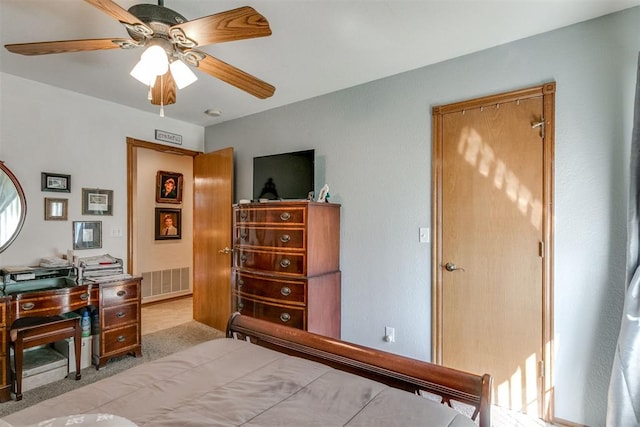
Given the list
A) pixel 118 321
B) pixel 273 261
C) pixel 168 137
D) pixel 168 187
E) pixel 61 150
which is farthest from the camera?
pixel 168 187

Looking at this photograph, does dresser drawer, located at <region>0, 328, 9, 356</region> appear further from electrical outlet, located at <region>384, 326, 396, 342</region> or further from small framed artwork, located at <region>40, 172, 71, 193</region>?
electrical outlet, located at <region>384, 326, 396, 342</region>

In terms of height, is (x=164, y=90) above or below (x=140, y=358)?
above

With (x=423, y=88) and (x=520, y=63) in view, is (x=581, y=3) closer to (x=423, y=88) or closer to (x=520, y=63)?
(x=520, y=63)

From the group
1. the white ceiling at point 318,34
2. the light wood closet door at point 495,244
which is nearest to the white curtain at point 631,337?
the light wood closet door at point 495,244

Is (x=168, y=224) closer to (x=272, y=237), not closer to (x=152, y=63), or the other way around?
(x=272, y=237)

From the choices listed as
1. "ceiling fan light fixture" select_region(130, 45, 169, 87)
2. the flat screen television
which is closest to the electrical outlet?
the flat screen television

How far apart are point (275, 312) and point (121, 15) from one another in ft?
7.13

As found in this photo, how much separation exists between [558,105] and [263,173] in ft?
8.29

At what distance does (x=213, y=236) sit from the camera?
3.91m

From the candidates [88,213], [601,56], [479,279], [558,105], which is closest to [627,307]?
[479,279]

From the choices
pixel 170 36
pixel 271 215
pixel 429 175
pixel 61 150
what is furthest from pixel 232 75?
pixel 61 150

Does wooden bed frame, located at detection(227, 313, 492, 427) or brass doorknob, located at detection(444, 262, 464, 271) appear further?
brass doorknob, located at detection(444, 262, 464, 271)

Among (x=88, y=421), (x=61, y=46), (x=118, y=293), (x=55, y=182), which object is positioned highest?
(x=61, y=46)

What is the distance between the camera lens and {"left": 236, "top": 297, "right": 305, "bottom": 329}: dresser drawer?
2623 mm
